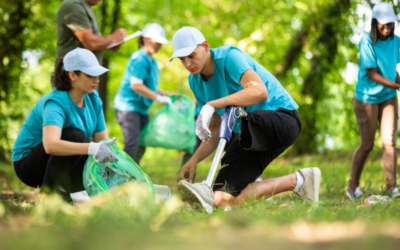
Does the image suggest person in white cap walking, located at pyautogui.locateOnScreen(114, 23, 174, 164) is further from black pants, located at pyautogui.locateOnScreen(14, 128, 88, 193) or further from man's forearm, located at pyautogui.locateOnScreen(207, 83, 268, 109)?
man's forearm, located at pyautogui.locateOnScreen(207, 83, 268, 109)

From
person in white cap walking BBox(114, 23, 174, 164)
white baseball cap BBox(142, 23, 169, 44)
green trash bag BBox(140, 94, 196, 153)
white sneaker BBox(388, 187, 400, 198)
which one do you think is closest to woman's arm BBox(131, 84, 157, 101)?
person in white cap walking BBox(114, 23, 174, 164)

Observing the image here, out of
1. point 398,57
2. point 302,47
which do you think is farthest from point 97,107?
point 302,47

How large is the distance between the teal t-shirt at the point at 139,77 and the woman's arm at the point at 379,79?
7.44 feet

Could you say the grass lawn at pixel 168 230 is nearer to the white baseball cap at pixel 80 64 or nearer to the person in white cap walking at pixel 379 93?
the white baseball cap at pixel 80 64

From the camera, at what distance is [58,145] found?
2.62 metres

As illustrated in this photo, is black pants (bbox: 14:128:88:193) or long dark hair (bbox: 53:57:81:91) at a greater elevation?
long dark hair (bbox: 53:57:81:91)

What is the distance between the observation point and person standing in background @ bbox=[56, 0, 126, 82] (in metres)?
3.60

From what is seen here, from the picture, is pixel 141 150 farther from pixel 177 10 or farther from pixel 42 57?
pixel 177 10

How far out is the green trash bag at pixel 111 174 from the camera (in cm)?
252

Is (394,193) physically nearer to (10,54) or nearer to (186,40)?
(186,40)

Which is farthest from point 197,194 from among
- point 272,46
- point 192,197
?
point 272,46

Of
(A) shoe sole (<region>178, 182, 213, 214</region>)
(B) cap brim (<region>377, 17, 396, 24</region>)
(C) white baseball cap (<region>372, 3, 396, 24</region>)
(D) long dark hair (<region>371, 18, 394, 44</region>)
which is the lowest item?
(A) shoe sole (<region>178, 182, 213, 214</region>)

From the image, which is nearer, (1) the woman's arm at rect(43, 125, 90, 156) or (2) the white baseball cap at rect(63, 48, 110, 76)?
(1) the woman's arm at rect(43, 125, 90, 156)

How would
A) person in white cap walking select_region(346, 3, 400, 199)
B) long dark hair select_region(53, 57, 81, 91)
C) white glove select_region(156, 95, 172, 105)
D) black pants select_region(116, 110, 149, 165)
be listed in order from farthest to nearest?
white glove select_region(156, 95, 172, 105) < black pants select_region(116, 110, 149, 165) < person in white cap walking select_region(346, 3, 400, 199) < long dark hair select_region(53, 57, 81, 91)
